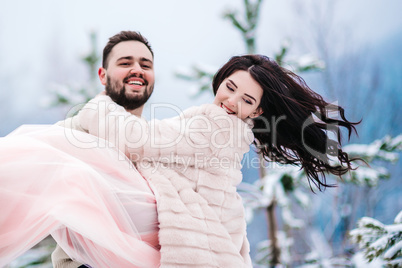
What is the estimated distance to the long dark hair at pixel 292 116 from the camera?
153 centimetres

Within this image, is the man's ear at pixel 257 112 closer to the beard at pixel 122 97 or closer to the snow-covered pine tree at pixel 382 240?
the beard at pixel 122 97

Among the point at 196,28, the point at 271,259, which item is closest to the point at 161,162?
the point at 271,259

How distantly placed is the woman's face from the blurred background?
16.0 inches

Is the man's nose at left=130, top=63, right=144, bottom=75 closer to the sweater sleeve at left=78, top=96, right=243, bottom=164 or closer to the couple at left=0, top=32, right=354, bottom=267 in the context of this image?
the couple at left=0, top=32, right=354, bottom=267

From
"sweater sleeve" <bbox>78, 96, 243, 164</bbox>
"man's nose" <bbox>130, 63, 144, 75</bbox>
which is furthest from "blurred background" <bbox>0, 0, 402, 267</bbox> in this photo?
"sweater sleeve" <bbox>78, 96, 243, 164</bbox>

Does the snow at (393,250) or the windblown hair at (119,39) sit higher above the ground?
the windblown hair at (119,39)

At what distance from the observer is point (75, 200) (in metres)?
1.01

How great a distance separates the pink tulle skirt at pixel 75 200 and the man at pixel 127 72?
319 millimetres

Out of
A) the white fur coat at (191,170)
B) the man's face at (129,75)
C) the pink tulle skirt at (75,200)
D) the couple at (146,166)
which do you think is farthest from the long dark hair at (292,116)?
the pink tulle skirt at (75,200)

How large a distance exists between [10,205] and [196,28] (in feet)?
29.0

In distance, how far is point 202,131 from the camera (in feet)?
4.38

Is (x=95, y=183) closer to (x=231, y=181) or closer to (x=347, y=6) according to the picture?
(x=231, y=181)

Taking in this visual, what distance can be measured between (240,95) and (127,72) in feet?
1.71

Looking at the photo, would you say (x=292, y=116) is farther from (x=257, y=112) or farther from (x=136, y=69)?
(x=136, y=69)
